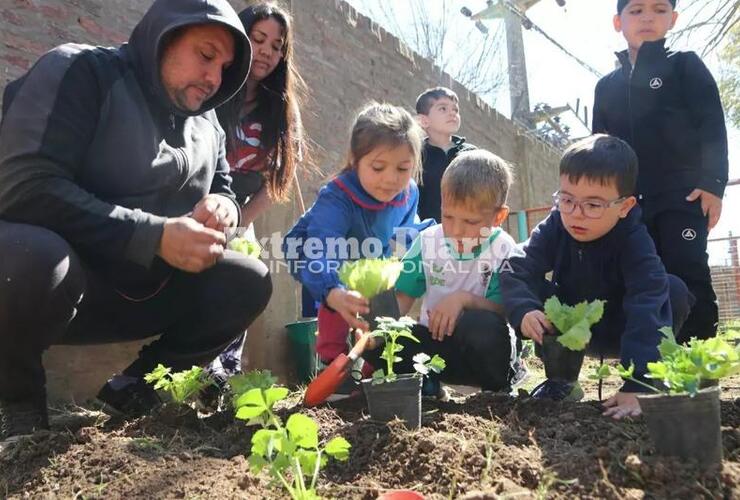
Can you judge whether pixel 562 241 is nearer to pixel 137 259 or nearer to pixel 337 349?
pixel 337 349

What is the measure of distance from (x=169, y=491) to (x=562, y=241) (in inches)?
67.1

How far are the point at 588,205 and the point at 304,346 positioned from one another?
2.14 meters

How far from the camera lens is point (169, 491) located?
4.80 feet

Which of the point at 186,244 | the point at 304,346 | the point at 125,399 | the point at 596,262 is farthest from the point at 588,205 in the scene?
the point at 304,346

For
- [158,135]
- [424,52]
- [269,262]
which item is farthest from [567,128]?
[158,135]

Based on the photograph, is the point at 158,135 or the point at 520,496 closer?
the point at 520,496

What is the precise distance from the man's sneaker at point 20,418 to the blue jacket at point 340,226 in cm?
108

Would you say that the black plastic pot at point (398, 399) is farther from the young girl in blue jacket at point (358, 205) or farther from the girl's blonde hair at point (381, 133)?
the girl's blonde hair at point (381, 133)

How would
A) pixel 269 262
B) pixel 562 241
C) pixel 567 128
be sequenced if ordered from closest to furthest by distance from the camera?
pixel 562 241 < pixel 269 262 < pixel 567 128

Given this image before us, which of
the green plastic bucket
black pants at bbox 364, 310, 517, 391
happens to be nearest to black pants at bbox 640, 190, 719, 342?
black pants at bbox 364, 310, 517, 391

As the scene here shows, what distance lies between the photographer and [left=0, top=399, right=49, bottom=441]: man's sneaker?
1.98 meters

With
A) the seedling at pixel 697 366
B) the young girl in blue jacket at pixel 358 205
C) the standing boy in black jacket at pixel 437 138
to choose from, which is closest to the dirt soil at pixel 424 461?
the seedling at pixel 697 366

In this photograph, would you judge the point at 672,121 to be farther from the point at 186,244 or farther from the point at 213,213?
the point at 186,244

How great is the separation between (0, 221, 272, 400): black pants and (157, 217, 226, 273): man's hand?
30 cm
